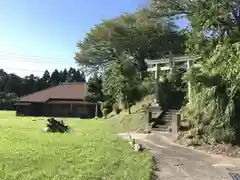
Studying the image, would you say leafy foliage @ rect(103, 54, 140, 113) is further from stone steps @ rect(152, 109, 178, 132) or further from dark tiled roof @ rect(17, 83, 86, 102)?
dark tiled roof @ rect(17, 83, 86, 102)

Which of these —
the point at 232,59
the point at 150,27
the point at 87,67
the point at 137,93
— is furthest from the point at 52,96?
the point at 232,59

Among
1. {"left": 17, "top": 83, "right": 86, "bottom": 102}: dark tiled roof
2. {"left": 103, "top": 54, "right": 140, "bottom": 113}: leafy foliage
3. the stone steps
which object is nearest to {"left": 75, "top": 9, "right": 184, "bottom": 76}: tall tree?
{"left": 103, "top": 54, "right": 140, "bottom": 113}: leafy foliage

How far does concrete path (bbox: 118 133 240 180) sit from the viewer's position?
7.25 metres

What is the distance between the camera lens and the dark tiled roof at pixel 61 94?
124 ft

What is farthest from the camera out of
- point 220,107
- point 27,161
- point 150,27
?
point 150,27

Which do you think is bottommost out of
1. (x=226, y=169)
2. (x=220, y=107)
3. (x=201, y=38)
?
(x=226, y=169)

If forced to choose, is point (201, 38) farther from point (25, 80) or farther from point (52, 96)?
point (25, 80)

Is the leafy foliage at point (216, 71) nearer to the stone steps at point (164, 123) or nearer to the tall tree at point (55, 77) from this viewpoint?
the stone steps at point (164, 123)

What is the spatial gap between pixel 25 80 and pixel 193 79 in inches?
1936

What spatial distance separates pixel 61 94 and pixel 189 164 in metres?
32.4

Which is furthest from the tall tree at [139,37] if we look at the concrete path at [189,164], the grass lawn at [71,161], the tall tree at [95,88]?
the grass lawn at [71,161]

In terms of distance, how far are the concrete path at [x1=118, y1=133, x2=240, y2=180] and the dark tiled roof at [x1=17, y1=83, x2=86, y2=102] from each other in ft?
91.5

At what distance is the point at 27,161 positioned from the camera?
25.2ft

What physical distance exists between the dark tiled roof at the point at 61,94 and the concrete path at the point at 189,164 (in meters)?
27.9
